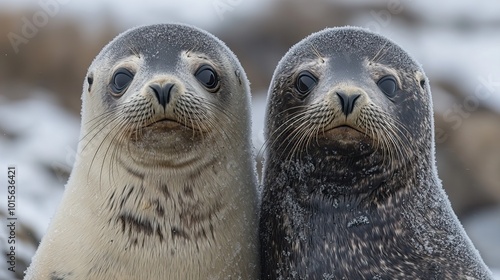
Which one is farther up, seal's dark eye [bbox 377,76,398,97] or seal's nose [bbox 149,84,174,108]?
seal's dark eye [bbox 377,76,398,97]

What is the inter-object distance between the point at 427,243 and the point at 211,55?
5.47 feet

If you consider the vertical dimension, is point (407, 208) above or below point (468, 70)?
below

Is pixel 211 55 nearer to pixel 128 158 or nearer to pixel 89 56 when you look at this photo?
pixel 128 158

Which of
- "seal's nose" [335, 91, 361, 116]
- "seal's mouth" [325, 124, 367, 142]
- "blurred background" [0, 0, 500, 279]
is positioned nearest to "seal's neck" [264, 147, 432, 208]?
"seal's mouth" [325, 124, 367, 142]

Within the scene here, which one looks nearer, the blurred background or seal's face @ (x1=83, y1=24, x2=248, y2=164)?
seal's face @ (x1=83, y1=24, x2=248, y2=164)

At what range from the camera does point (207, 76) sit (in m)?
4.36

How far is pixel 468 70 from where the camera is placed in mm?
14148

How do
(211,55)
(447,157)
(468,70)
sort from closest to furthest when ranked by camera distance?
1. (211,55)
2. (447,157)
3. (468,70)

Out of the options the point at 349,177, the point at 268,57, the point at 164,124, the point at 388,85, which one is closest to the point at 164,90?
the point at 164,124

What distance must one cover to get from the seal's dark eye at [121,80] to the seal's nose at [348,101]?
3.96ft

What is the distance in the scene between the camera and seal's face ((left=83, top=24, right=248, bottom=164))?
3898 mm

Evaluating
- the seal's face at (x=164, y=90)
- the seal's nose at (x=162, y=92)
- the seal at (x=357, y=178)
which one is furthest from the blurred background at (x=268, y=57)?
the seal's nose at (x=162, y=92)

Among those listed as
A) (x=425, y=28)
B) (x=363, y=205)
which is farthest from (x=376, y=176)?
(x=425, y=28)

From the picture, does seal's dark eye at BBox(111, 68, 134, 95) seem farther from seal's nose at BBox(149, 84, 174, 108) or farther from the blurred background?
the blurred background
